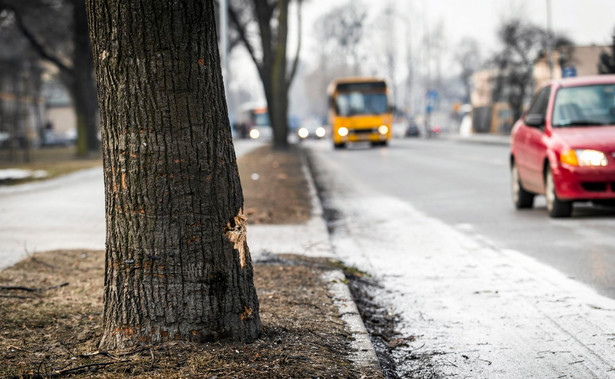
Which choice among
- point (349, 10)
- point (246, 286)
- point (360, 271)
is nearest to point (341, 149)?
point (360, 271)

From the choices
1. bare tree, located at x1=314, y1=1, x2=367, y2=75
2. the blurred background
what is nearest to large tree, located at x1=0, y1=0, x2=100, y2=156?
the blurred background

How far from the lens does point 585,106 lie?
1100 cm

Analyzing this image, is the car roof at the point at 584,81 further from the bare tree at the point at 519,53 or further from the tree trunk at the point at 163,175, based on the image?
the bare tree at the point at 519,53

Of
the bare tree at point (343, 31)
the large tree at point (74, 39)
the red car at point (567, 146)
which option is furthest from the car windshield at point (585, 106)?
the bare tree at point (343, 31)

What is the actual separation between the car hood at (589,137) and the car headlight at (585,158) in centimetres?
5

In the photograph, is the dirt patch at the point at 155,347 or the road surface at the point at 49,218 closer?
the dirt patch at the point at 155,347

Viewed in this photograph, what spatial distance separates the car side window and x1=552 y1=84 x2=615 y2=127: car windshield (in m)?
0.24

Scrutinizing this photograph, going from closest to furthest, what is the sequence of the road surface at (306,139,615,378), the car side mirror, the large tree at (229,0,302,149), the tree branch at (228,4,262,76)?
the road surface at (306,139,615,378)
the car side mirror
the large tree at (229,0,302,149)
the tree branch at (228,4,262,76)

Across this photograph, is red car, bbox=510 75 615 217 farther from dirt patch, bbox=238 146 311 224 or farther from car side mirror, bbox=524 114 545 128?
dirt patch, bbox=238 146 311 224

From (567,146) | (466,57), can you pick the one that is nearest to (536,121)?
(567,146)

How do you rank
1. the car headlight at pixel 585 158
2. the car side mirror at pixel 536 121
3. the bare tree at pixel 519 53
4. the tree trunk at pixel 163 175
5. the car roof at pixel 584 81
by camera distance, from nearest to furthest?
the tree trunk at pixel 163 175 → the car headlight at pixel 585 158 → the car side mirror at pixel 536 121 → the car roof at pixel 584 81 → the bare tree at pixel 519 53

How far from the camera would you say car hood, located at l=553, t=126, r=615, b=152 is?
10.1m

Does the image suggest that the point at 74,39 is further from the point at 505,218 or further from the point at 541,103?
the point at 505,218

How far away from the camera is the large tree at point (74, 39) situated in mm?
31500
